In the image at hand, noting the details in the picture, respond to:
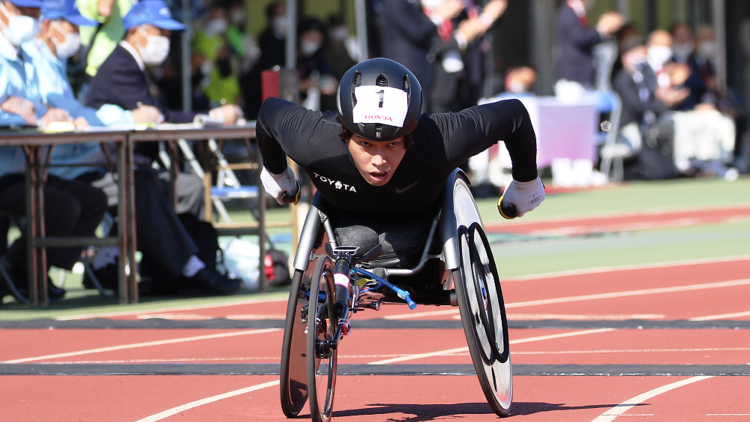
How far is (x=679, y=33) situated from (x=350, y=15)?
223 inches

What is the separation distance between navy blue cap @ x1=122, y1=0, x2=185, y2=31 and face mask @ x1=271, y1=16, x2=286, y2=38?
605 cm

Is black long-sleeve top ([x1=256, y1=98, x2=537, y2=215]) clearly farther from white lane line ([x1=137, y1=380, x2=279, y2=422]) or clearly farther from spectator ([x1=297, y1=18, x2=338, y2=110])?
spectator ([x1=297, y1=18, x2=338, y2=110])

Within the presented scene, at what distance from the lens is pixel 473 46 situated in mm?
15352

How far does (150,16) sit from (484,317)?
18.2ft

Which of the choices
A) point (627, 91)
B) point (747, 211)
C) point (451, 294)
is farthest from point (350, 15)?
point (451, 294)

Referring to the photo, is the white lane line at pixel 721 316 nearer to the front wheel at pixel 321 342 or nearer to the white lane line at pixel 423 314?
the white lane line at pixel 423 314

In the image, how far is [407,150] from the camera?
190 inches

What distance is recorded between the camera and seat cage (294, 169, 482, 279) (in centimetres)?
495

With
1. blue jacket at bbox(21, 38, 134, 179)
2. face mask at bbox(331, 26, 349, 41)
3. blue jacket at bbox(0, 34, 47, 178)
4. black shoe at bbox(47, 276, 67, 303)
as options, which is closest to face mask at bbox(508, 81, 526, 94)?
face mask at bbox(331, 26, 349, 41)

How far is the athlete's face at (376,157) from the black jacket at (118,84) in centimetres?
510

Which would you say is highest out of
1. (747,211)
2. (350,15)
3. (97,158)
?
(350,15)

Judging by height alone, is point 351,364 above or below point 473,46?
below

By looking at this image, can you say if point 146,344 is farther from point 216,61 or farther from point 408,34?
point 216,61

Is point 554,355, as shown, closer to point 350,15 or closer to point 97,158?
point 97,158
